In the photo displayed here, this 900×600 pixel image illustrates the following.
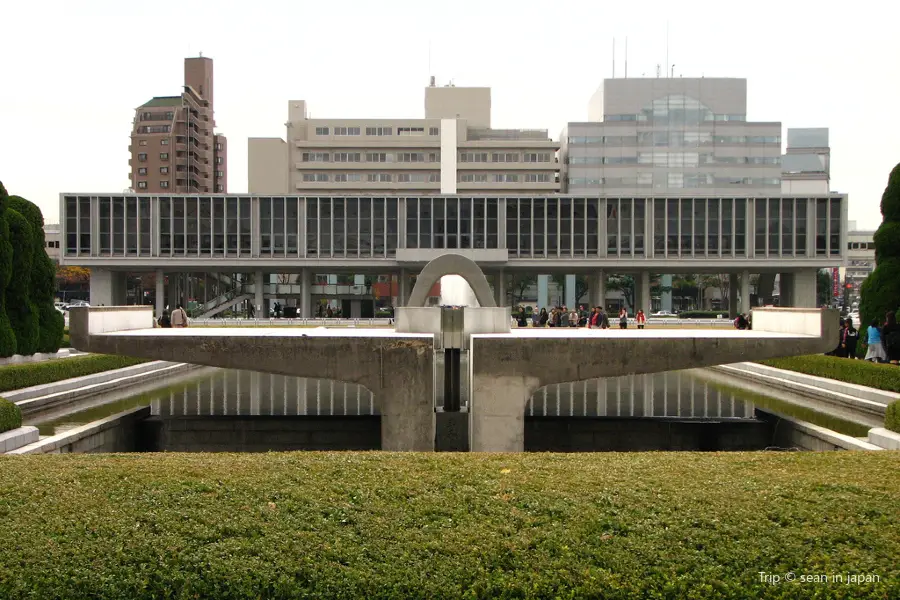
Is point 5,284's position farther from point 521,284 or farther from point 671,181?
point 521,284

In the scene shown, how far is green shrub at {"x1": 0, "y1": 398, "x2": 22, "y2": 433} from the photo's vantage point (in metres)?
15.0

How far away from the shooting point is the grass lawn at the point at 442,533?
19.4ft

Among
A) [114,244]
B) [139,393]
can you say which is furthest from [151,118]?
[139,393]

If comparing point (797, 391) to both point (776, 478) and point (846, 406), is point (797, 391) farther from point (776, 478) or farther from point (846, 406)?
point (776, 478)

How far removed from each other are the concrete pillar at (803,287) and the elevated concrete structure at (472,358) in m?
53.6

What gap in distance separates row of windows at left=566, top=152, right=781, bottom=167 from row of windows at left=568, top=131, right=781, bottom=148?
127cm

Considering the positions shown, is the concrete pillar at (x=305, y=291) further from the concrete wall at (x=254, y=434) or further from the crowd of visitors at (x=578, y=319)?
the concrete wall at (x=254, y=434)

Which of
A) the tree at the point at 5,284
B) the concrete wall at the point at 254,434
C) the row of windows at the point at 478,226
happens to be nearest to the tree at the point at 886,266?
the concrete wall at the point at 254,434

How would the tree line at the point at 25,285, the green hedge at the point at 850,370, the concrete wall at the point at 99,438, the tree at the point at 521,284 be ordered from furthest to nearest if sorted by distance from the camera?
the tree at the point at 521,284
the tree line at the point at 25,285
the green hedge at the point at 850,370
the concrete wall at the point at 99,438

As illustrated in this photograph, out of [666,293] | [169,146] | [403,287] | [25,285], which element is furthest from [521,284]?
[25,285]

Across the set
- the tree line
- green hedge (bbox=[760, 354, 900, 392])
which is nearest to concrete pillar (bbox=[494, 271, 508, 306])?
green hedge (bbox=[760, 354, 900, 392])

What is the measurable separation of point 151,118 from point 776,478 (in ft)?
393

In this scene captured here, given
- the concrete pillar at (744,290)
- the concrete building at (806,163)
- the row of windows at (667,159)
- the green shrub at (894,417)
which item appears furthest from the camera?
the concrete building at (806,163)

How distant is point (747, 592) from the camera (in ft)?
19.0
